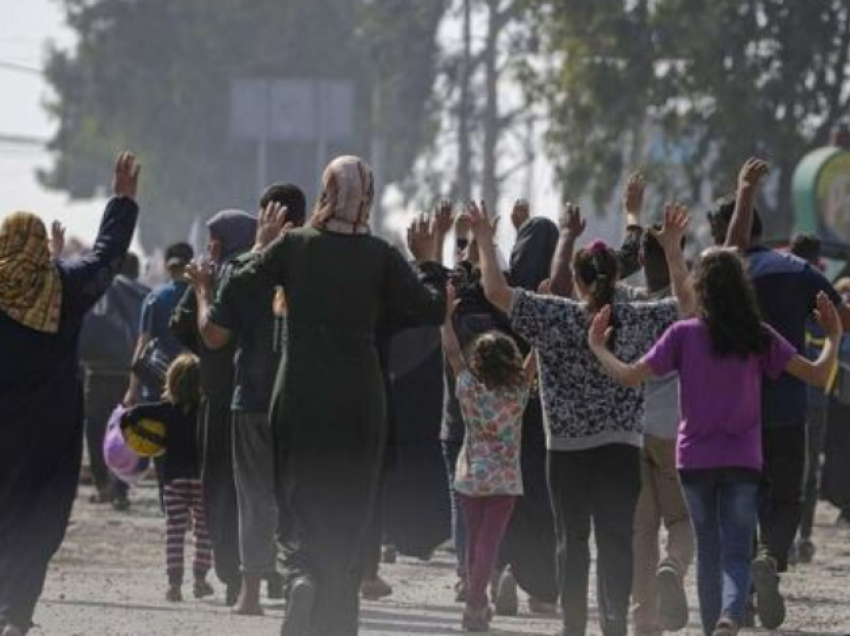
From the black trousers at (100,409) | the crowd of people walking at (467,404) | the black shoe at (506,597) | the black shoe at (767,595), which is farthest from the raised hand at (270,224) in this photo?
the black trousers at (100,409)

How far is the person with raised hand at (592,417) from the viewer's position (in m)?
13.6

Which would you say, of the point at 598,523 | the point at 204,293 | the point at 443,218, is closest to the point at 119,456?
the point at 204,293

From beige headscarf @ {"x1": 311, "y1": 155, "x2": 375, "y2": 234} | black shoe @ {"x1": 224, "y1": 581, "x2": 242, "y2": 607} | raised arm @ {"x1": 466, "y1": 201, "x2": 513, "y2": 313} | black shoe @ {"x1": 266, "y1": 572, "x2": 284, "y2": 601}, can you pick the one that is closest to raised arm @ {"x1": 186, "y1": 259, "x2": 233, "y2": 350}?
raised arm @ {"x1": 466, "y1": 201, "x2": 513, "y2": 313}

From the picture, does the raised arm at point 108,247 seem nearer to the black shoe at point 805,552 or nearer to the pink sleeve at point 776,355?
the pink sleeve at point 776,355

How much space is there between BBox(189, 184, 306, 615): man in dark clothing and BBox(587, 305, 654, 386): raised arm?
5.45 ft

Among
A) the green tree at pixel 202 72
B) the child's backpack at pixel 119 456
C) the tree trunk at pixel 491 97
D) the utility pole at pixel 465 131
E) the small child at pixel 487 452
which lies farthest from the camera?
the green tree at pixel 202 72

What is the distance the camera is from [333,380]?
12273 mm

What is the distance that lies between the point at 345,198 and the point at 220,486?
3633mm

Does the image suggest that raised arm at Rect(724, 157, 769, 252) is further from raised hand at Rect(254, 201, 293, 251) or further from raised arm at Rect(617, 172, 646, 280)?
raised hand at Rect(254, 201, 293, 251)

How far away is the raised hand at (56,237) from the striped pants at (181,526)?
2598 mm

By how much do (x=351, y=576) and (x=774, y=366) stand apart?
1.73 meters

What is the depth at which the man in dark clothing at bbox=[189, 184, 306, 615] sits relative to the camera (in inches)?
575

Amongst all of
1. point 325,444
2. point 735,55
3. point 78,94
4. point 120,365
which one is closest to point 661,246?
point 325,444

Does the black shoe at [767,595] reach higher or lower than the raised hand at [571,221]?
lower
